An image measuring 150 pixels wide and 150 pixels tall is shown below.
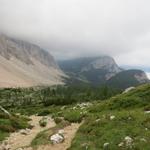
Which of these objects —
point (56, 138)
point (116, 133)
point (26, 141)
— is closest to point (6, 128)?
point (26, 141)

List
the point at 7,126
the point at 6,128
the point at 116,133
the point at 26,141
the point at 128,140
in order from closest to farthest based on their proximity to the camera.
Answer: the point at 128,140 < the point at 116,133 < the point at 26,141 < the point at 6,128 < the point at 7,126

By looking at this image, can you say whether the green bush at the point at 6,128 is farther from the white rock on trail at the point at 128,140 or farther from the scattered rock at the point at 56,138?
the white rock on trail at the point at 128,140

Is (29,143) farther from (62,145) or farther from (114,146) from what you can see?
(114,146)

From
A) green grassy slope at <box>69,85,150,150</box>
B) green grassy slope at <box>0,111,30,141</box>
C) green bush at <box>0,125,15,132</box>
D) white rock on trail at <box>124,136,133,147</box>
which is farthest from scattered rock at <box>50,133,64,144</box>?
green bush at <box>0,125,15,132</box>

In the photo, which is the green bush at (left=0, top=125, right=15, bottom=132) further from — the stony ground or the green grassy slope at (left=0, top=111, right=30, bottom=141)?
the stony ground

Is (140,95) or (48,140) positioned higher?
(140,95)

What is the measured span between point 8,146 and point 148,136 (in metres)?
16.0

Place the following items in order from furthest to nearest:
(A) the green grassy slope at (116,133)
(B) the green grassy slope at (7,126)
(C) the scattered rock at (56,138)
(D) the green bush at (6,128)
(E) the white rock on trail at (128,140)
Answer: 1. (D) the green bush at (6,128)
2. (B) the green grassy slope at (7,126)
3. (C) the scattered rock at (56,138)
4. (A) the green grassy slope at (116,133)
5. (E) the white rock on trail at (128,140)

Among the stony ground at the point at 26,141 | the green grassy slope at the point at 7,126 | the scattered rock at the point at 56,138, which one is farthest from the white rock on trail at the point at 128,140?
the green grassy slope at the point at 7,126

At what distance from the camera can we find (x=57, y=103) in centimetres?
15575

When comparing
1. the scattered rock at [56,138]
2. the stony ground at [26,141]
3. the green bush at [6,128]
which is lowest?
the stony ground at [26,141]

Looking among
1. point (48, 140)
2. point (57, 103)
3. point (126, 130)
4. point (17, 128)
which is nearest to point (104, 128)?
point (126, 130)

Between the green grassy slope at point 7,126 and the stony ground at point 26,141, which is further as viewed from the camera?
the green grassy slope at point 7,126

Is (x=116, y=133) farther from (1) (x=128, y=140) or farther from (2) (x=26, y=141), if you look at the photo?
(2) (x=26, y=141)
